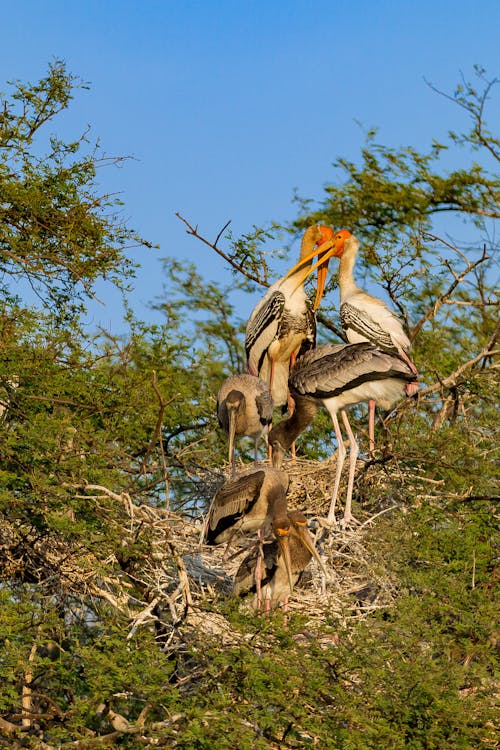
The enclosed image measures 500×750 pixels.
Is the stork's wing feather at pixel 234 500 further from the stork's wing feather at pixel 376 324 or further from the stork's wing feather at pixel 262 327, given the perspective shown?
the stork's wing feather at pixel 262 327

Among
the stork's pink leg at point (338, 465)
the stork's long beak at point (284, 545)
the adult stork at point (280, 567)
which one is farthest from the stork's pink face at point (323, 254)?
the stork's long beak at point (284, 545)

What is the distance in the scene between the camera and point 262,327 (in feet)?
33.4

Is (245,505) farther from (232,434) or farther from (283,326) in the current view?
(283,326)

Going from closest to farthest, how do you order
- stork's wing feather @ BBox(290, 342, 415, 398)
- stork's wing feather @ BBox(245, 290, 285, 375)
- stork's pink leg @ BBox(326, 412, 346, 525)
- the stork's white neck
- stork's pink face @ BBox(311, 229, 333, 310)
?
1. stork's pink leg @ BBox(326, 412, 346, 525)
2. stork's wing feather @ BBox(290, 342, 415, 398)
3. the stork's white neck
4. stork's wing feather @ BBox(245, 290, 285, 375)
5. stork's pink face @ BBox(311, 229, 333, 310)

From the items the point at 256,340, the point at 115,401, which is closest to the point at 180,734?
the point at 115,401

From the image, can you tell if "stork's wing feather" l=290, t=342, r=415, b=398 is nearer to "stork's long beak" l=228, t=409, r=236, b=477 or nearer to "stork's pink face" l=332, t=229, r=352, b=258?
"stork's long beak" l=228, t=409, r=236, b=477

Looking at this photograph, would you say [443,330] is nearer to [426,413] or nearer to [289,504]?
[426,413]

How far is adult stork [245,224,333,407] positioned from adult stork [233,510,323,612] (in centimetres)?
299

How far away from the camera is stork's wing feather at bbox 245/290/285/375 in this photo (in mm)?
10055

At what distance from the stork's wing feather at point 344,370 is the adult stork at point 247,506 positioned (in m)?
1.20

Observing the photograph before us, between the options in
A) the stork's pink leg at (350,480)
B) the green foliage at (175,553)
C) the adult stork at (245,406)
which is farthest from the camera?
the adult stork at (245,406)

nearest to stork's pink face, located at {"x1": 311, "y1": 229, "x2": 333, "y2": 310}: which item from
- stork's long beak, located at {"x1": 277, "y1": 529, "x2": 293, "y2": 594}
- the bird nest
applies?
the bird nest

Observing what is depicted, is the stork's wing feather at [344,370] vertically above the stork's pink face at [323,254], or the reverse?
the stork's pink face at [323,254]

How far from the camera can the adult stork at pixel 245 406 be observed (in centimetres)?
889
